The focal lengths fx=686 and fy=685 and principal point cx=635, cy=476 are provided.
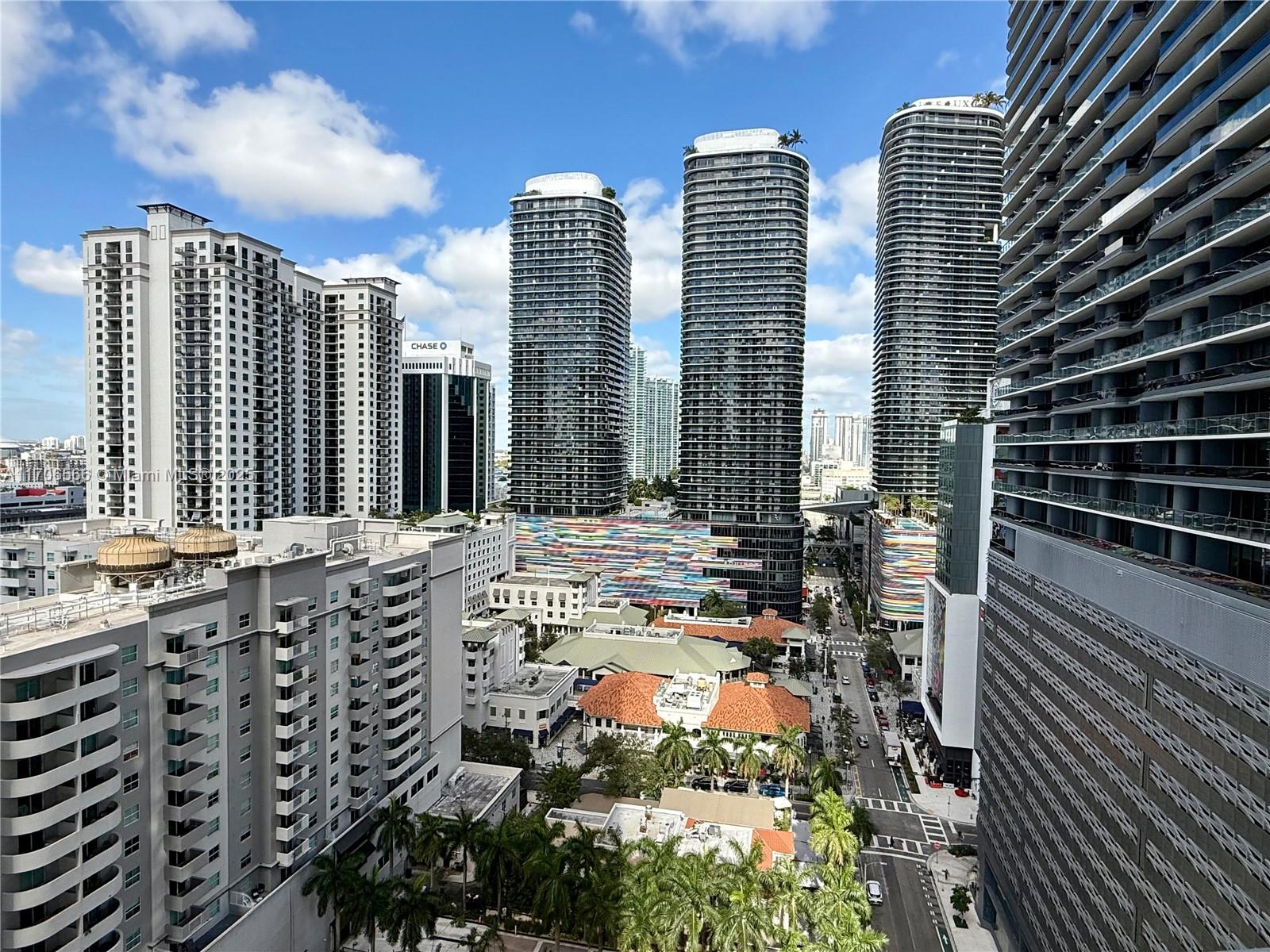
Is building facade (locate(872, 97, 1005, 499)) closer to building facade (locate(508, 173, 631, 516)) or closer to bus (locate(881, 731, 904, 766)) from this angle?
building facade (locate(508, 173, 631, 516))

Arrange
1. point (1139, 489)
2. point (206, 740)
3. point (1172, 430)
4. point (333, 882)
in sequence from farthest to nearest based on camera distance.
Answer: point (333, 882) → point (206, 740) → point (1139, 489) → point (1172, 430)

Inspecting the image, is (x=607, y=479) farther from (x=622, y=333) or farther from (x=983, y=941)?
(x=983, y=941)

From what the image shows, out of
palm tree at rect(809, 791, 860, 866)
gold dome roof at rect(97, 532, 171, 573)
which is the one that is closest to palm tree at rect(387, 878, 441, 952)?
gold dome roof at rect(97, 532, 171, 573)

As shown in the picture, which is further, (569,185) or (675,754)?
(569,185)

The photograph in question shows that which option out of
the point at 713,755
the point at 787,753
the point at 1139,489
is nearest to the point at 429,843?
the point at 713,755

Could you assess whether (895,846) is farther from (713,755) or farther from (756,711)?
(756,711)

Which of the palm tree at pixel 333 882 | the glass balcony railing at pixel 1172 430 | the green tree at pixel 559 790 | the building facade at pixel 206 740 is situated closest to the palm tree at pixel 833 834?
the green tree at pixel 559 790

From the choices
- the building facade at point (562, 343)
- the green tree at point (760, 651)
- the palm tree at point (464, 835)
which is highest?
the building facade at point (562, 343)

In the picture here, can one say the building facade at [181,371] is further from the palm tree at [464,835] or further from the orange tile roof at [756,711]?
the orange tile roof at [756,711]
